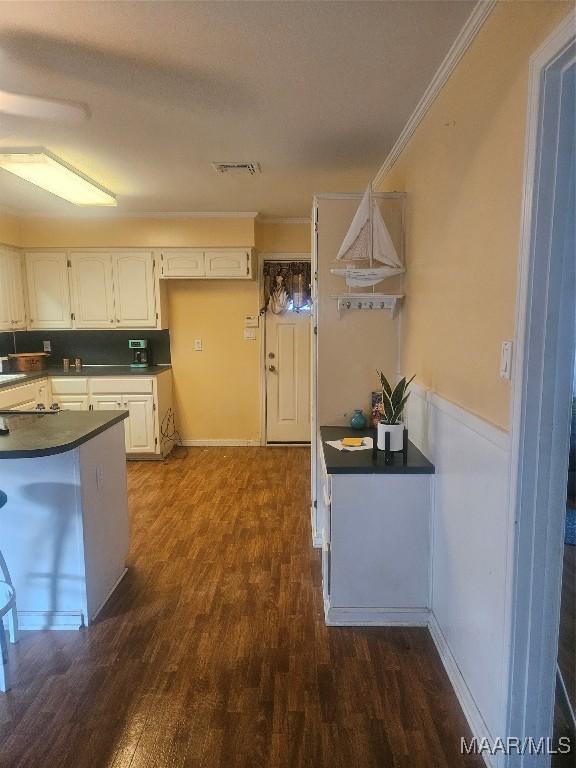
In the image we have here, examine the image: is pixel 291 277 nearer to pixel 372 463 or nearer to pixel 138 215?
pixel 138 215

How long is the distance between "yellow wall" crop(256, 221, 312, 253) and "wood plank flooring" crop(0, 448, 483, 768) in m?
3.16

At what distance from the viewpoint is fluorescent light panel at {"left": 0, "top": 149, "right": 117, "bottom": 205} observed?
2504mm

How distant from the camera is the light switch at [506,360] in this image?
4.61 ft

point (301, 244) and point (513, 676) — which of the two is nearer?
point (513, 676)

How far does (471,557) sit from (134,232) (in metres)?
4.20

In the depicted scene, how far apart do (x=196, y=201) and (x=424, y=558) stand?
3384 millimetres

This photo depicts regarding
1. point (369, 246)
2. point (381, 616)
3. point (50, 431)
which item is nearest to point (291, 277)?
point (369, 246)

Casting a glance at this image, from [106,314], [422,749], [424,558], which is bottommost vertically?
[422,749]

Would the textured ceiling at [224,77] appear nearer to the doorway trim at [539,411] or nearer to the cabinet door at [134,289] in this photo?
the doorway trim at [539,411]

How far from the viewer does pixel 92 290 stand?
480 centimetres

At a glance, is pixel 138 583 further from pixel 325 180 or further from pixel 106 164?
pixel 325 180

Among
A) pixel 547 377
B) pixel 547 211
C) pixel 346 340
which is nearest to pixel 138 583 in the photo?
pixel 346 340

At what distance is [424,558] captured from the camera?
2217 mm

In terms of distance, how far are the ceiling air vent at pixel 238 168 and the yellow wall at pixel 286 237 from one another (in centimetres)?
164
